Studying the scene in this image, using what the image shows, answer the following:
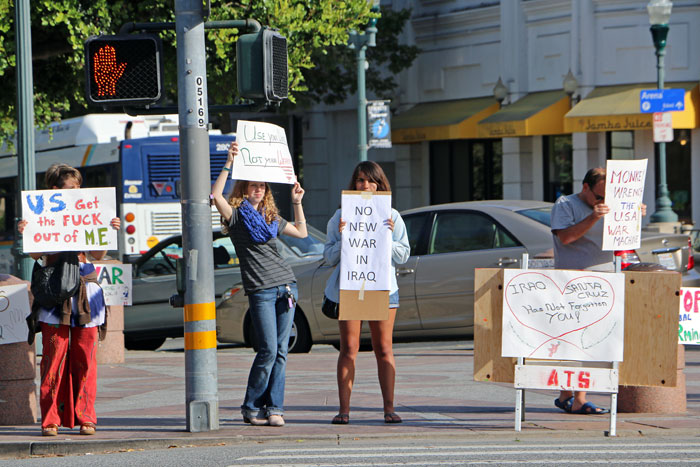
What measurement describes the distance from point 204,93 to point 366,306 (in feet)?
5.87

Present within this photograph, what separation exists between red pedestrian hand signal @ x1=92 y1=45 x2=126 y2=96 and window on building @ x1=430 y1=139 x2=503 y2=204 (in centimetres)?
2190

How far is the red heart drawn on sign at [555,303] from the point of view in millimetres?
8469

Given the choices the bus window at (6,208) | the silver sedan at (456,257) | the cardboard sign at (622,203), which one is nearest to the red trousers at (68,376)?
the cardboard sign at (622,203)

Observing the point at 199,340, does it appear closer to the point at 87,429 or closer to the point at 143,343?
the point at 87,429

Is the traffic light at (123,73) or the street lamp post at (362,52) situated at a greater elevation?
the street lamp post at (362,52)

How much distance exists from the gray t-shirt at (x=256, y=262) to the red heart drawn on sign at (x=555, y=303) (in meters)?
1.55

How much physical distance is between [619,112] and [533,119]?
222 cm

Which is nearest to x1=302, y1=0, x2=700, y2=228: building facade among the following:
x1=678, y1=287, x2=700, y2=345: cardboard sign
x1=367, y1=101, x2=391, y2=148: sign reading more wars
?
x1=367, y1=101, x2=391, y2=148: sign reading more wars

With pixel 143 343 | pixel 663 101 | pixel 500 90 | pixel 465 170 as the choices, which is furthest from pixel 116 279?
pixel 465 170

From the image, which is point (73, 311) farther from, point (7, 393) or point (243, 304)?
point (243, 304)

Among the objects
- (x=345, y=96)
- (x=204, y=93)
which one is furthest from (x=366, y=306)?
(x=345, y=96)

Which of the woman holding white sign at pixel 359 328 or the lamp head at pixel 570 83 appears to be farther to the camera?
the lamp head at pixel 570 83

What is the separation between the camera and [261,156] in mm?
8672

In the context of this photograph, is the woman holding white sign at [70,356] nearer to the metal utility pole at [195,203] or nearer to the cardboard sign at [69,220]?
the cardboard sign at [69,220]
